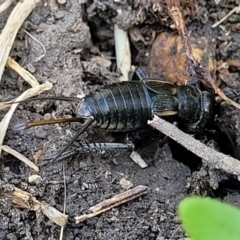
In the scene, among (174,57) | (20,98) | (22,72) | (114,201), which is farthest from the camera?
(174,57)

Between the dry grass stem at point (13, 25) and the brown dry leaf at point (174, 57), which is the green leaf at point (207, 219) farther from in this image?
the brown dry leaf at point (174, 57)

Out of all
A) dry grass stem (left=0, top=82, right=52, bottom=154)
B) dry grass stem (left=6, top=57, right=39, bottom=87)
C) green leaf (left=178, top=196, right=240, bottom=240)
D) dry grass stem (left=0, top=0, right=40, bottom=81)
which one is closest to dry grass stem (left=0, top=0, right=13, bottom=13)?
dry grass stem (left=0, top=0, right=40, bottom=81)

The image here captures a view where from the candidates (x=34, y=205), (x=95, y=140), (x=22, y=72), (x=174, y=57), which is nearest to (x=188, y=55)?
(x=174, y=57)

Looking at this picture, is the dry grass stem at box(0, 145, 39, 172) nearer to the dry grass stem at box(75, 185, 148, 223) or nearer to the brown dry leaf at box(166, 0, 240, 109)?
the dry grass stem at box(75, 185, 148, 223)

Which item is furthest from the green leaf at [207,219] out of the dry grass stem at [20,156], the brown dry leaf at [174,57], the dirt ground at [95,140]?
the brown dry leaf at [174,57]

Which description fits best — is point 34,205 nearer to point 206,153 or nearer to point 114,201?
point 114,201

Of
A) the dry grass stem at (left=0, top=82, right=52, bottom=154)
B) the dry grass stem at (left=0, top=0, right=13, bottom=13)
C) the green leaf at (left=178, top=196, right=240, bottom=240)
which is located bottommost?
the dry grass stem at (left=0, top=82, right=52, bottom=154)
